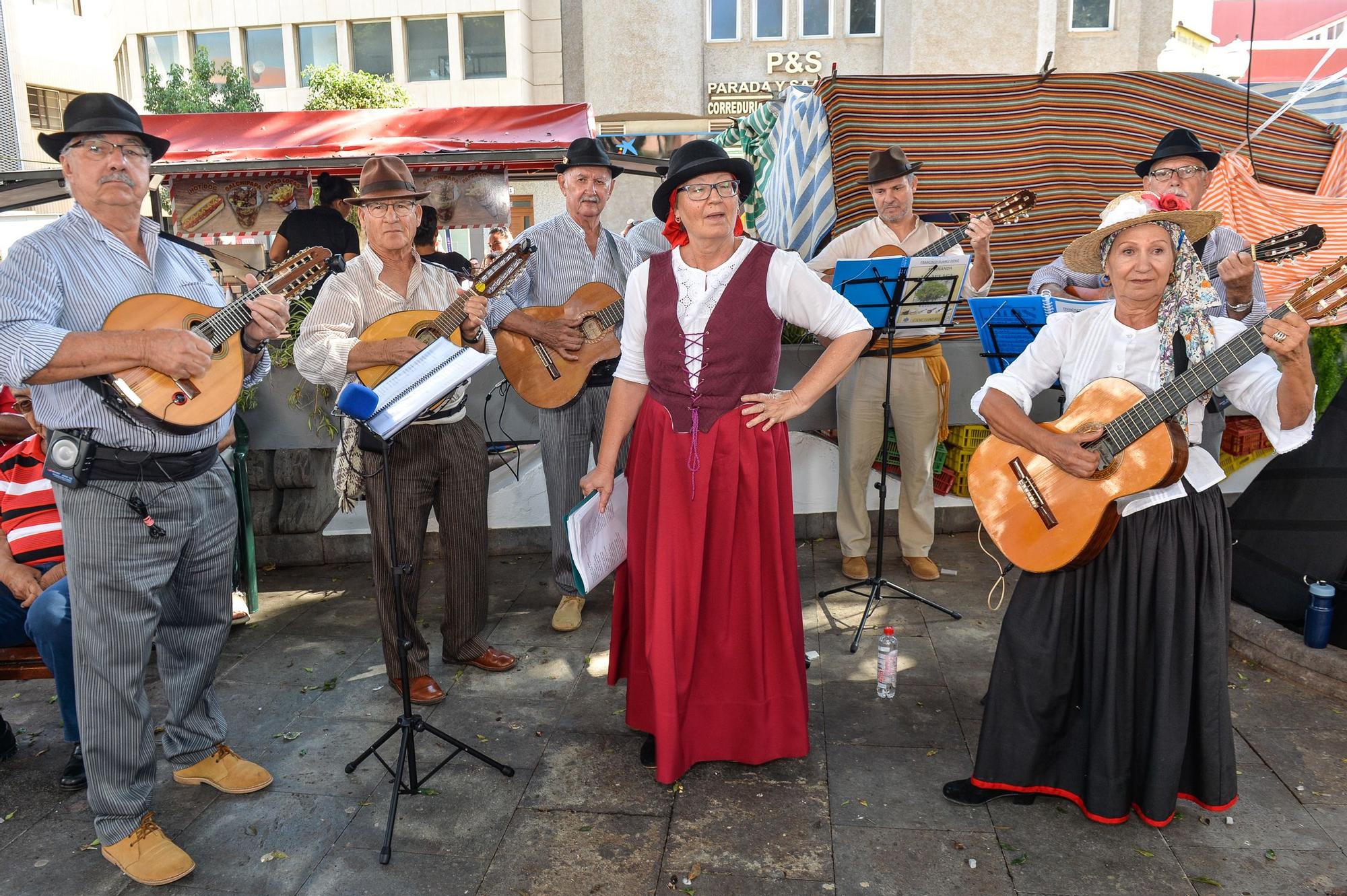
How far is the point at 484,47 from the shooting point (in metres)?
26.7

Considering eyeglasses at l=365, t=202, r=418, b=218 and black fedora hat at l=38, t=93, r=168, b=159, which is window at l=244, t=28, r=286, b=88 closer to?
eyeglasses at l=365, t=202, r=418, b=218

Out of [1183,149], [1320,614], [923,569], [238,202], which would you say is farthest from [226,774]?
[238,202]

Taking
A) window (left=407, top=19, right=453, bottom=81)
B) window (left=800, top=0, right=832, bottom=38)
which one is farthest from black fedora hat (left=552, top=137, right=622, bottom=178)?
window (left=407, top=19, right=453, bottom=81)

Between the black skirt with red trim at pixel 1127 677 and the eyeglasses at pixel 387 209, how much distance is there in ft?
9.35

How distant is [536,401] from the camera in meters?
4.90

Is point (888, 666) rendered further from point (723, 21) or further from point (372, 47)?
point (372, 47)

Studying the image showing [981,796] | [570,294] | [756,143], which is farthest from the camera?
[756,143]

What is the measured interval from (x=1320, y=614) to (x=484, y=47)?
26.8 m

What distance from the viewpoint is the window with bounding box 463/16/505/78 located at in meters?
26.5

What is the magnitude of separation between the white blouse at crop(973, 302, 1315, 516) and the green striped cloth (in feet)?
14.7

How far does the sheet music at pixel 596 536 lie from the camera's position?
339 centimetres

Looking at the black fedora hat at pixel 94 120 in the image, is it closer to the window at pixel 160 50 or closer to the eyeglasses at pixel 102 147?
the eyeglasses at pixel 102 147

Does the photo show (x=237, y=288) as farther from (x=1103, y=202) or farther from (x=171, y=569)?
(x=1103, y=202)

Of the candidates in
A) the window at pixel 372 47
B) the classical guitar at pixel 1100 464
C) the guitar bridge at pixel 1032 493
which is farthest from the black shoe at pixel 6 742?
the window at pixel 372 47
